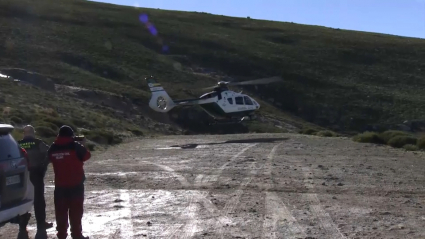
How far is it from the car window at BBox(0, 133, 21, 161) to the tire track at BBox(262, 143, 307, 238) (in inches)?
141

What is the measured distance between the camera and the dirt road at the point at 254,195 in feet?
32.1

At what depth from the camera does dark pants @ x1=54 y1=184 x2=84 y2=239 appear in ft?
28.7

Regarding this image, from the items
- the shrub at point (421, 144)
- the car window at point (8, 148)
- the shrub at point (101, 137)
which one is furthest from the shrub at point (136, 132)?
the car window at point (8, 148)

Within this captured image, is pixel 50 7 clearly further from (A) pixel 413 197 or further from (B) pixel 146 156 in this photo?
(A) pixel 413 197

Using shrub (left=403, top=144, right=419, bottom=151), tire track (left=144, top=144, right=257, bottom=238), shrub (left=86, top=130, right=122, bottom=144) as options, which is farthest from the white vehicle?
shrub (left=403, top=144, right=419, bottom=151)

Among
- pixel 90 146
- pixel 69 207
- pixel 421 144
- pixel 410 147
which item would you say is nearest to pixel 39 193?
pixel 69 207

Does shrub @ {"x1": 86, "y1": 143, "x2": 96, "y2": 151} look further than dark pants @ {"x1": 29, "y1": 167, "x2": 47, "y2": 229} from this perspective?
Yes

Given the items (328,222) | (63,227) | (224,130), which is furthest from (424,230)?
(224,130)

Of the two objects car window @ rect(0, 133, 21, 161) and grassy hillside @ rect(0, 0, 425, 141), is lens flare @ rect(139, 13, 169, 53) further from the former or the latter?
car window @ rect(0, 133, 21, 161)

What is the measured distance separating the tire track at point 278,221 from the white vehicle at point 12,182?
11.0 feet

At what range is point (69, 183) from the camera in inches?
344

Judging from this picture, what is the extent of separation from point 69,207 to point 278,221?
3372 mm

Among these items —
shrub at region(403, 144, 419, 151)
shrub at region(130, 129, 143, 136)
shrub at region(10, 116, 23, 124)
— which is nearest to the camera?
shrub at region(403, 144, 419, 151)

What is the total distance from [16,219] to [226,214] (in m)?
3.71
